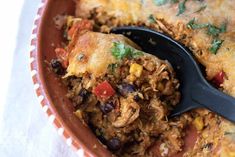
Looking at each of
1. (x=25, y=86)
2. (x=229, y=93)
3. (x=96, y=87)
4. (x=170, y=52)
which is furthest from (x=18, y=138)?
(x=229, y=93)

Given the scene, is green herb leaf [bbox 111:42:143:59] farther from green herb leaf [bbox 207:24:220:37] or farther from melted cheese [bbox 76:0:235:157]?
green herb leaf [bbox 207:24:220:37]

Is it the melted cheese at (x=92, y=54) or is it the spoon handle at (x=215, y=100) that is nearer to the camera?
the spoon handle at (x=215, y=100)

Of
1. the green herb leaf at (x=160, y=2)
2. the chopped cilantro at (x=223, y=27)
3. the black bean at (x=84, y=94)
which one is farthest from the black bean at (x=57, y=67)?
the chopped cilantro at (x=223, y=27)

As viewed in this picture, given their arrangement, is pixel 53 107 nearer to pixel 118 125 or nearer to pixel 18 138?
pixel 118 125

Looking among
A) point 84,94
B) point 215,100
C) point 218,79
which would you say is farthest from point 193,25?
point 84,94

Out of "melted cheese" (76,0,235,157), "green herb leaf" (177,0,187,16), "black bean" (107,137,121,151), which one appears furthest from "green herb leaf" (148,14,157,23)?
"black bean" (107,137,121,151)

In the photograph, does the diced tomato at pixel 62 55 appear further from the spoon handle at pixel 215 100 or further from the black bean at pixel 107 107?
the spoon handle at pixel 215 100
